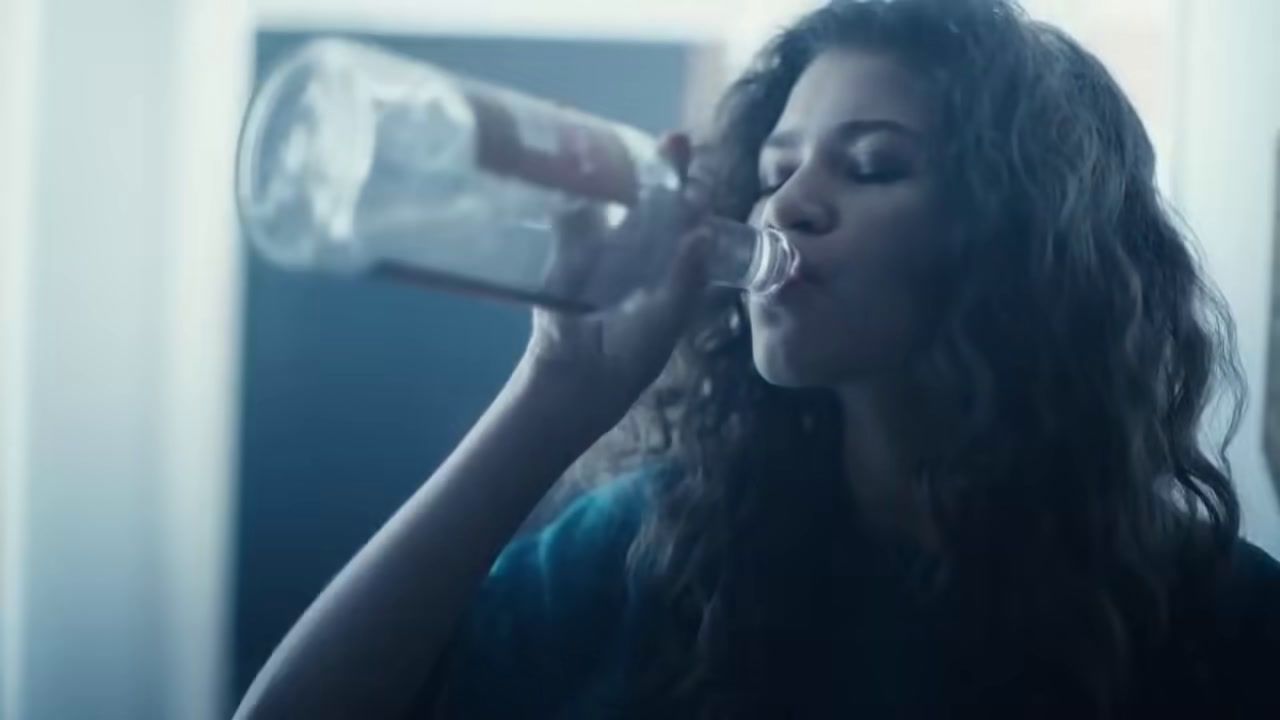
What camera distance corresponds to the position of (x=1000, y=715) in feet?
2.21

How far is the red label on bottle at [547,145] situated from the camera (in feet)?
1.65

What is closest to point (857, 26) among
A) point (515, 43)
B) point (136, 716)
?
point (515, 43)

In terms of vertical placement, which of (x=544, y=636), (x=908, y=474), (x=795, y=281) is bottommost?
(x=544, y=636)

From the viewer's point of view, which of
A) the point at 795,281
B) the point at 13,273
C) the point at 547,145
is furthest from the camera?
the point at 13,273

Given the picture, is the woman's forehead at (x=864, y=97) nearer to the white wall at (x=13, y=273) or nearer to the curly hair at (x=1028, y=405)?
the curly hair at (x=1028, y=405)

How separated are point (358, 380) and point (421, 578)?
0.35 metres

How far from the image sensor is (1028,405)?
2.27 feet

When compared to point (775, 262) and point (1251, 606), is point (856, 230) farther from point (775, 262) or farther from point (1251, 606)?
point (1251, 606)

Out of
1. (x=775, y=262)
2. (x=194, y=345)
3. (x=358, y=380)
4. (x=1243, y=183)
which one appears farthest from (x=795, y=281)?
(x=194, y=345)

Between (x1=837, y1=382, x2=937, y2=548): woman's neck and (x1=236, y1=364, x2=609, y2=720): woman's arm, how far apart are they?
150 millimetres

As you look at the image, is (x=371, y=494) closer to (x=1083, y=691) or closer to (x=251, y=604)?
(x=251, y=604)

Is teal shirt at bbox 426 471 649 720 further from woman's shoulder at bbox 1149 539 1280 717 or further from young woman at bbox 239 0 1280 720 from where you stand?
woman's shoulder at bbox 1149 539 1280 717

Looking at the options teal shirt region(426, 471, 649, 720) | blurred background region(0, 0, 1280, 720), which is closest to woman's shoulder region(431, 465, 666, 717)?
teal shirt region(426, 471, 649, 720)

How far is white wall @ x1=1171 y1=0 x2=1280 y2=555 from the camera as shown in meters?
0.81
